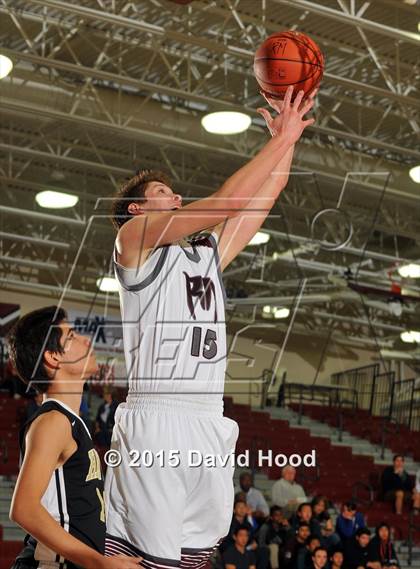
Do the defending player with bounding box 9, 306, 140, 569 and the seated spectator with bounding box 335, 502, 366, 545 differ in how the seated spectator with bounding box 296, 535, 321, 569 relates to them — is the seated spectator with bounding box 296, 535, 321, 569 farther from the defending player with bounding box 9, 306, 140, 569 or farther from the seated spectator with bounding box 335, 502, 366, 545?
the defending player with bounding box 9, 306, 140, 569

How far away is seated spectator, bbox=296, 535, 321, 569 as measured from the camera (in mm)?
9680

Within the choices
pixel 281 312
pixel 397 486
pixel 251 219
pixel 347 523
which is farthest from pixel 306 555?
pixel 281 312

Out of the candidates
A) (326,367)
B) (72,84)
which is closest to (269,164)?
(72,84)

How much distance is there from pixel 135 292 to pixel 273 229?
1584 cm

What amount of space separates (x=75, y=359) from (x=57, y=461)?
0.34 m

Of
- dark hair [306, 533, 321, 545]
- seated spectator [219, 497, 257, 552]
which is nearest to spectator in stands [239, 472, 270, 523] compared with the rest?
seated spectator [219, 497, 257, 552]

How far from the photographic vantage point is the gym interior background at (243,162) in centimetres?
1170

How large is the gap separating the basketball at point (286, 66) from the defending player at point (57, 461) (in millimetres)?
930

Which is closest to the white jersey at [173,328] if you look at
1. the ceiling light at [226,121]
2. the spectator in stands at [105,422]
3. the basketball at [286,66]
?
the basketball at [286,66]

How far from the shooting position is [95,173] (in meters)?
16.8

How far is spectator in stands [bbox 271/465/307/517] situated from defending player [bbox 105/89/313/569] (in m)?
8.53

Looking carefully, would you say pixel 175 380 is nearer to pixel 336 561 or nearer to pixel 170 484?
pixel 170 484

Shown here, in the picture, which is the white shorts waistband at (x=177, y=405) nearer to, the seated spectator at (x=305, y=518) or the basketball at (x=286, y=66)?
the basketball at (x=286, y=66)

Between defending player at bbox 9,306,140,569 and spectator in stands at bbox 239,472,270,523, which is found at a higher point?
defending player at bbox 9,306,140,569
